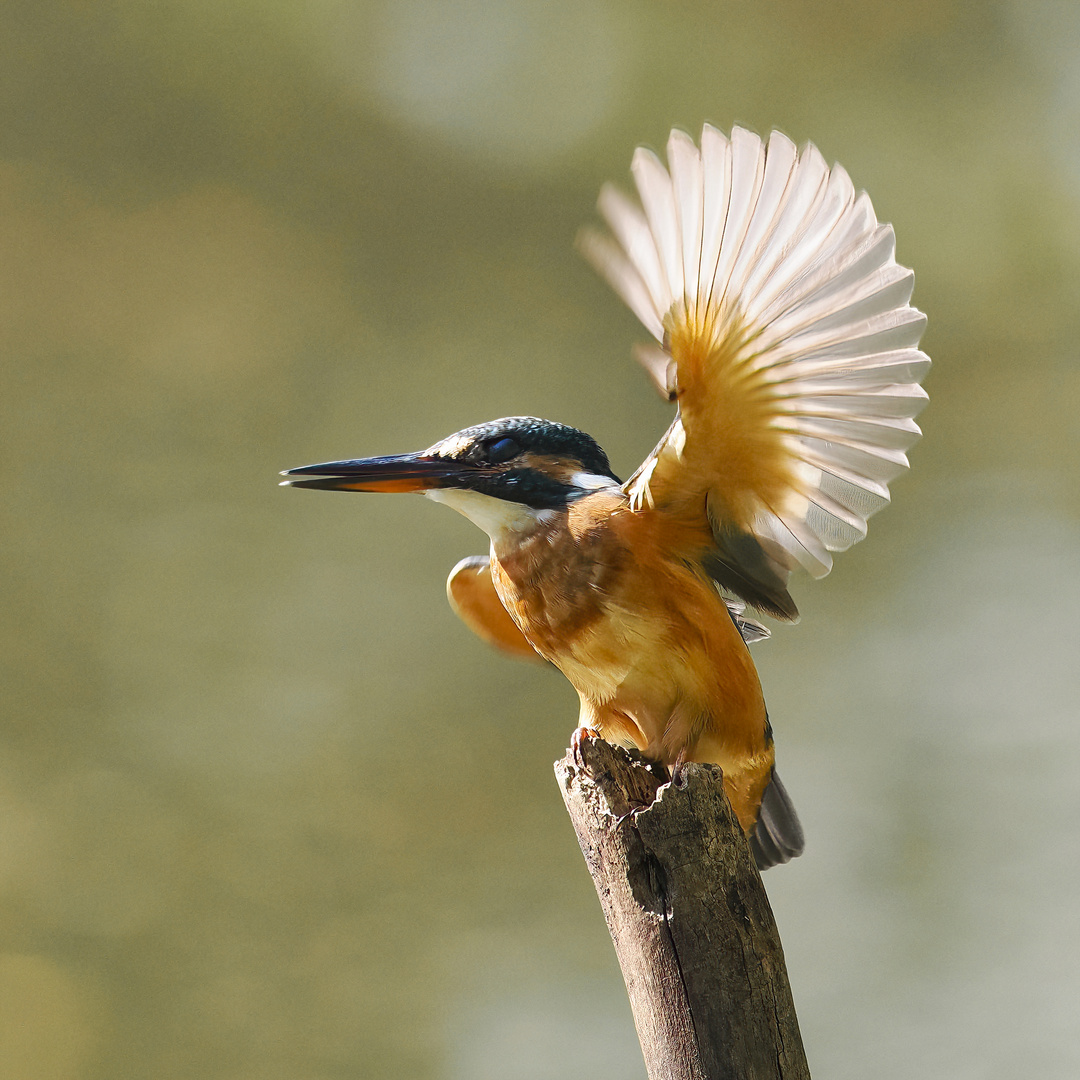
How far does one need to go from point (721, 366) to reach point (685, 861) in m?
0.56

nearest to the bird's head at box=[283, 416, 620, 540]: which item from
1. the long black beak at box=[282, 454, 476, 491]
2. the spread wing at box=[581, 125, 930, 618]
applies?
the long black beak at box=[282, 454, 476, 491]

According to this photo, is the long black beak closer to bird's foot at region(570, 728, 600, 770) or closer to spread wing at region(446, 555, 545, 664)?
spread wing at region(446, 555, 545, 664)

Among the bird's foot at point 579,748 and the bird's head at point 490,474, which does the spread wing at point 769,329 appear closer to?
the bird's head at point 490,474

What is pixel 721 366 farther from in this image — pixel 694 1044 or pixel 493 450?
pixel 694 1044

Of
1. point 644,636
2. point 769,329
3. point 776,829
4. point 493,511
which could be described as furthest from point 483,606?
point 769,329

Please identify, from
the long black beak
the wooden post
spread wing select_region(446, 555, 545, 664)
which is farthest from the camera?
spread wing select_region(446, 555, 545, 664)

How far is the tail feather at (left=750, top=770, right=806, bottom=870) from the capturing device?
1.55 meters

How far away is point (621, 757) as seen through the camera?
1.27 m

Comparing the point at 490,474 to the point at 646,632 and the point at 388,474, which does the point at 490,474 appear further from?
the point at 646,632

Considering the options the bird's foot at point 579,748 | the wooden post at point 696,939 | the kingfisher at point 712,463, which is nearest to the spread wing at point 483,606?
the kingfisher at point 712,463

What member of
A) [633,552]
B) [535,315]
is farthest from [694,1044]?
[535,315]

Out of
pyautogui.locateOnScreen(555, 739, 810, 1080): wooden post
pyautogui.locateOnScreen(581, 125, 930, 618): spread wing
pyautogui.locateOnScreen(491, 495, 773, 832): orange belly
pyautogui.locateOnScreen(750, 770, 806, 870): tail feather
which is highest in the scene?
pyautogui.locateOnScreen(581, 125, 930, 618): spread wing

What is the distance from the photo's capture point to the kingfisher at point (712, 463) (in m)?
1.20

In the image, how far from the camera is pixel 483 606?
5.73 ft
